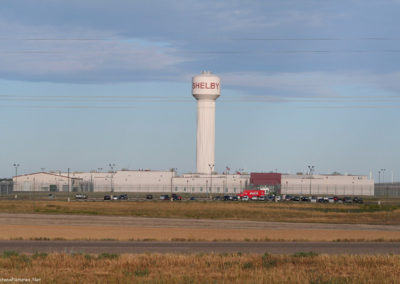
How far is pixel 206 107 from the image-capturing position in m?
168

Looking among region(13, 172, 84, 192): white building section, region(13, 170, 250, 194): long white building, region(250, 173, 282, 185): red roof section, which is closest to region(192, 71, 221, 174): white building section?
region(13, 170, 250, 194): long white building

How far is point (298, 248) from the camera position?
124 ft

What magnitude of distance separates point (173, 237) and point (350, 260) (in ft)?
63.5

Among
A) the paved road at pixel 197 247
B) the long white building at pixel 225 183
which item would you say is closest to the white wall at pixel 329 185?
the long white building at pixel 225 183

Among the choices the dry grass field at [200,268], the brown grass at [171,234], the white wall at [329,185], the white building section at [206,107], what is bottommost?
the brown grass at [171,234]

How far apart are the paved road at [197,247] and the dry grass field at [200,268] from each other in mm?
5104

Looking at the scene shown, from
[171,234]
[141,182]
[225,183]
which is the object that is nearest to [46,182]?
[141,182]

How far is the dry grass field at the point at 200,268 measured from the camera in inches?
912

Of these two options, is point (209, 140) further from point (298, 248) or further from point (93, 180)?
point (298, 248)

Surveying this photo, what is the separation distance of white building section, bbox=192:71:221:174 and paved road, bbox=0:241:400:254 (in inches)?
4961

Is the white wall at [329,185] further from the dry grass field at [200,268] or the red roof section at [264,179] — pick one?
the dry grass field at [200,268]

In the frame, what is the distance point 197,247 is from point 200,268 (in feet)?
37.1

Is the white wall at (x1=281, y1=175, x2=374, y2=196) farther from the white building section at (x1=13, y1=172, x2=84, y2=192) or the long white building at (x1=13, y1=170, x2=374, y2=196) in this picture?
the white building section at (x1=13, y1=172, x2=84, y2=192)

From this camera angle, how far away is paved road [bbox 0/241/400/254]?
116 feet
